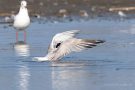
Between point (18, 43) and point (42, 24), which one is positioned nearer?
point (18, 43)

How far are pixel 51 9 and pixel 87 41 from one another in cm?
1844

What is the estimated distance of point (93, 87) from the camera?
1038 cm

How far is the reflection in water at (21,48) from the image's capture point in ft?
50.3

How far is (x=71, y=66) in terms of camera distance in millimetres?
13008

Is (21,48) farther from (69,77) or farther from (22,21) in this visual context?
(69,77)

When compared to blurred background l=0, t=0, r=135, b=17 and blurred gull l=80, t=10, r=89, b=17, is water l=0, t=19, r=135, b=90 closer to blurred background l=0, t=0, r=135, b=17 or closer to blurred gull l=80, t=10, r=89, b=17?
blurred gull l=80, t=10, r=89, b=17

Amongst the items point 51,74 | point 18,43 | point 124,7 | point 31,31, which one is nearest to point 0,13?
point 124,7

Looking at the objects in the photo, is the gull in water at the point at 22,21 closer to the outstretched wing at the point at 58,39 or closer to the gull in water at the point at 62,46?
the outstretched wing at the point at 58,39

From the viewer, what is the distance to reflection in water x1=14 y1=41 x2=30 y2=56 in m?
15.3

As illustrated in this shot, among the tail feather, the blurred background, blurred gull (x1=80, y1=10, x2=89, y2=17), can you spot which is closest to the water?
the tail feather

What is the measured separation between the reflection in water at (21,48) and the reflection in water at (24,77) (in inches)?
97.2

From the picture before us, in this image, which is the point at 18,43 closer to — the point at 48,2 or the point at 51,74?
the point at 51,74

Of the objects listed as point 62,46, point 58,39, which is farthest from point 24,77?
point 58,39

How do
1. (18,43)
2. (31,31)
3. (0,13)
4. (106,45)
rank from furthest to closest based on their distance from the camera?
(0,13)
(31,31)
(18,43)
(106,45)
